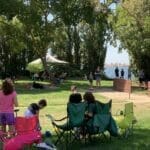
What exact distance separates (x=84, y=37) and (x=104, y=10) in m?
21.2

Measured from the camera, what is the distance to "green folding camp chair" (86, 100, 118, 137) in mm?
13812

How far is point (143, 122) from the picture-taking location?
63.2 ft

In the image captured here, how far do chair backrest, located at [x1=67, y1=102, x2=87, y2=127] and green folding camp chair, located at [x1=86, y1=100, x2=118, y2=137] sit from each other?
0.39m

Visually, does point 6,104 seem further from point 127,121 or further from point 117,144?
point 127,121

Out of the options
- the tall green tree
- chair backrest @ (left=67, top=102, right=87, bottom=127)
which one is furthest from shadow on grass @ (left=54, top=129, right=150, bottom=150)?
the tall green tree

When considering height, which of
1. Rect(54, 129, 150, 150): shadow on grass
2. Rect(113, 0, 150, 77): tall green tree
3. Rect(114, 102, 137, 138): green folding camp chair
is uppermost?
Rect(113, 0, 150, 77): tall green tree

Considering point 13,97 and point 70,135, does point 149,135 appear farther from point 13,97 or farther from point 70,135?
point 13,97

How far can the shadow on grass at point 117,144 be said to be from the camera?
44.3 ft

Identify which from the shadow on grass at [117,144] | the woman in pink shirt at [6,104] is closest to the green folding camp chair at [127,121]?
the shadow on grass at [117,144]

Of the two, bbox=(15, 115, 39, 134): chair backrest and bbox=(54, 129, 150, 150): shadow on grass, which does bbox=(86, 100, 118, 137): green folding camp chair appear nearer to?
bbox=(54, 129, 150, 150): shadow on grass

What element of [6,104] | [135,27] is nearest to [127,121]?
[6,104]

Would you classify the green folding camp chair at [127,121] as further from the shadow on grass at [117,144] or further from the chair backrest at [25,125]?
the chair backrest at [25,125]

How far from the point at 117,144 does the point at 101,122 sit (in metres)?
0.68

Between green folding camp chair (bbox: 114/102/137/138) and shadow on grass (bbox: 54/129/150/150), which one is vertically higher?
green folding camp chair (bbox: 114/102/137/138)
